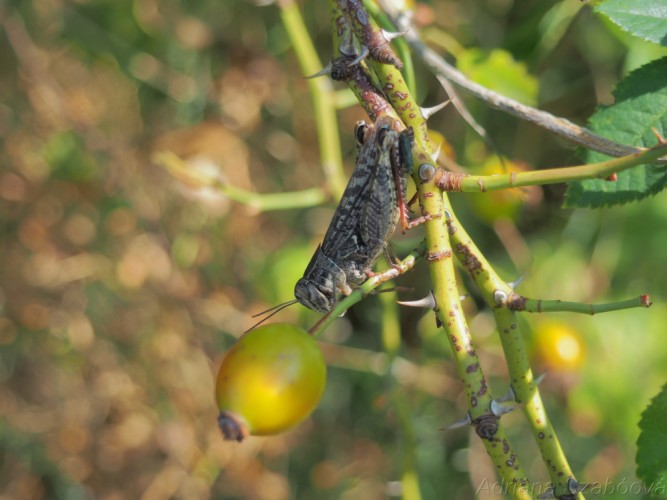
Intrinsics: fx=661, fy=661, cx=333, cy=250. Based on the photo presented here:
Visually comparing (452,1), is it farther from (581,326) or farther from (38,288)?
(38,288)

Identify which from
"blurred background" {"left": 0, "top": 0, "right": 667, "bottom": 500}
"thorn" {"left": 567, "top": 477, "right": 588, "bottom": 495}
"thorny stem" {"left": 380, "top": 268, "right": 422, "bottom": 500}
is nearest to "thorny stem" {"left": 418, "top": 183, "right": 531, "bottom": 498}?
"thorn" {"left": 567, "top": 477, "right": 588, "bottom": 495}

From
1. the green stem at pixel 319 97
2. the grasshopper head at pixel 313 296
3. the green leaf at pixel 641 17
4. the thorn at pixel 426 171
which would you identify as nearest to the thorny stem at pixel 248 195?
the green stem at pixel 319 97

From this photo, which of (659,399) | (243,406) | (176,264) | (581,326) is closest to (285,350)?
(243,406)

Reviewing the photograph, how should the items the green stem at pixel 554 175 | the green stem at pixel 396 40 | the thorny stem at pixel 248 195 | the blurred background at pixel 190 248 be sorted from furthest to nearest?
the blurred background at pixel 190 248, the thorny stem at pixel 248 195, the green stem at pixel 396 40, the green stem at pixel 554 175

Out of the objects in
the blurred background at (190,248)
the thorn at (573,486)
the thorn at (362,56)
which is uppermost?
the thorn at (362,56)

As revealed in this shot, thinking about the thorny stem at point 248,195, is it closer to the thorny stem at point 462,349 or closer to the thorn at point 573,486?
the thorny stem at point 462,349

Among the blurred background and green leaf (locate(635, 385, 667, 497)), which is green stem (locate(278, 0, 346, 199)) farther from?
green leaf (locate(635, 385, 667, 497))

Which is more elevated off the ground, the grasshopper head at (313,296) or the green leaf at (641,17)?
the green leaf at (641,17)
